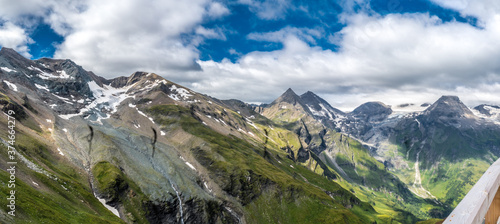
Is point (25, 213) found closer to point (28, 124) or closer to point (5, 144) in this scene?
point (5, 144)

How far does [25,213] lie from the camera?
49.5 meters

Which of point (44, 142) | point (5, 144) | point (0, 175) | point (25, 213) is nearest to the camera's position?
point (25, 213)

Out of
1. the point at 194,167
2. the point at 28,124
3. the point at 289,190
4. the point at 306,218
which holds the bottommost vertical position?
the point at 306,218

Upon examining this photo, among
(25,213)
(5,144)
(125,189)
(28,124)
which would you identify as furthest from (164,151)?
(25,213)

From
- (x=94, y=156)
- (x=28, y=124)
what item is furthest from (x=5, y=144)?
(x=28, y=124)

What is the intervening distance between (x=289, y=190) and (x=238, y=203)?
3796 centimetres

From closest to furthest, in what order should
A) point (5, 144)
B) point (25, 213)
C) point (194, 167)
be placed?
1. point (25, 213)
2. point (5, 144)
3. point (194, 167)

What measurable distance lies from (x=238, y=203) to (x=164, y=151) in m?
71.9

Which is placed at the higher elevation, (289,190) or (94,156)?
(94,156)

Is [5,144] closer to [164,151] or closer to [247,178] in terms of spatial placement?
[164,151]

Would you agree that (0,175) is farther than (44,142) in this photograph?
No

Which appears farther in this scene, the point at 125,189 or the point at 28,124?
the point at 28,124

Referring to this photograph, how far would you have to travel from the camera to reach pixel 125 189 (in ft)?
441

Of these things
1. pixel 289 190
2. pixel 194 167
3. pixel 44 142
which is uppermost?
pixel 44 142
